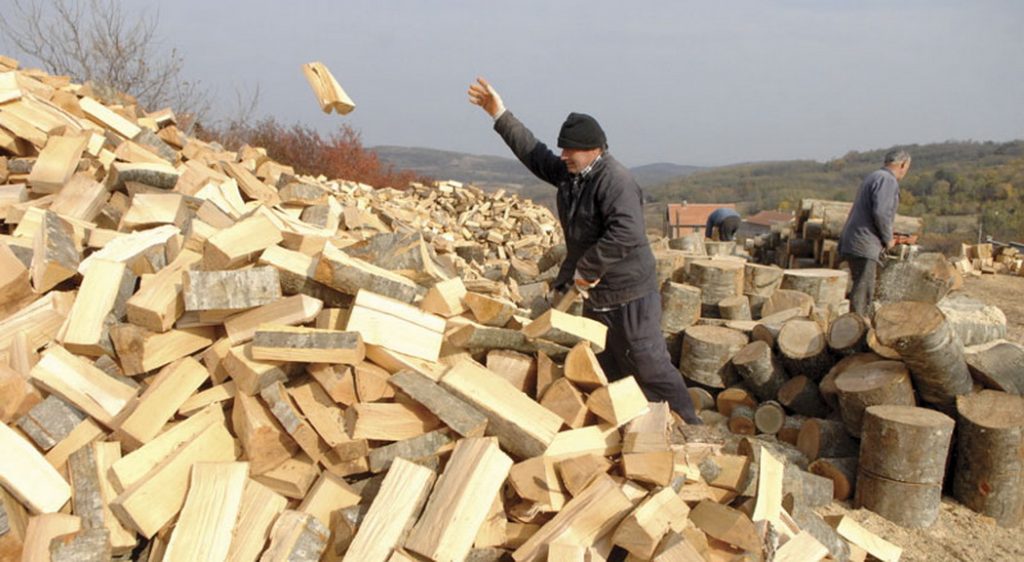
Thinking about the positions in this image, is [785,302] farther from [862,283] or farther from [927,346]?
[927,346]

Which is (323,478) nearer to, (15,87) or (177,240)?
(177,240)

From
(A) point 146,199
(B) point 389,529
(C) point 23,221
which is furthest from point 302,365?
(C) point 23,221

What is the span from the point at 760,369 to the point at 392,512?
3.21 meters

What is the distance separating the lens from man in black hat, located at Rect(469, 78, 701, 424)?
348 cm

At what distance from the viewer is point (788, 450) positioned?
4172mm

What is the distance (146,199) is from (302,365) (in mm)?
1523

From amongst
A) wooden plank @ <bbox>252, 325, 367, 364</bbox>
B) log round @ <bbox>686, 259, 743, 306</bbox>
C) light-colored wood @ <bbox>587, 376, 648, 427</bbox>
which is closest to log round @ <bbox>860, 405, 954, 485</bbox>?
light-colored wood @ <bbox>587, 376, 648, 427</bbox>

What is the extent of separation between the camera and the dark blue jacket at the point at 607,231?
3.48m

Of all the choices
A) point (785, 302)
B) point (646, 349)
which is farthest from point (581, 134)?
point (785, 302)

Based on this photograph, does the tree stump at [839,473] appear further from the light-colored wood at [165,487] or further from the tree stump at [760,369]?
the light-colored wood at [165,487]

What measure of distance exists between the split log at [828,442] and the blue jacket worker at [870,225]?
93.2 inches

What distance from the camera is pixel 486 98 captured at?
4.23 meters

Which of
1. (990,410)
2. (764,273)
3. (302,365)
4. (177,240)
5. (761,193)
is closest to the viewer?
(302,365)

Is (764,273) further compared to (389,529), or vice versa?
(764,273)
